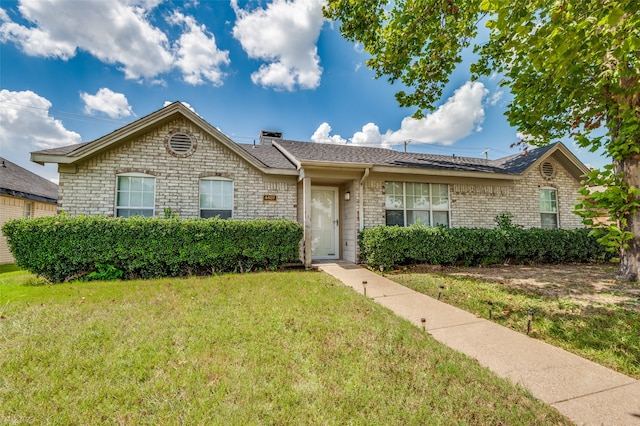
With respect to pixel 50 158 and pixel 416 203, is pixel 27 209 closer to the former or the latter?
pixel 50 158

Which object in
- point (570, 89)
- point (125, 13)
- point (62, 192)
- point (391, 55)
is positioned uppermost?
point (125, 13)

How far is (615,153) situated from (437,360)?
772cm

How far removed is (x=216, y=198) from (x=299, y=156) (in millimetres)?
2904

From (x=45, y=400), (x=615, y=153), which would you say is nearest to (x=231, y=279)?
(x=45, y=400)

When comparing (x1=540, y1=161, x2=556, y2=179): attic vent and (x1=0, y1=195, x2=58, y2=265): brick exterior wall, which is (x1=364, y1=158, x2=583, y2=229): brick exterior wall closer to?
(x1=540, y1=161, x2=556, y2=179): attic vent

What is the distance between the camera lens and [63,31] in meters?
7.33

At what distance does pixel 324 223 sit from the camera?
32.8 feet

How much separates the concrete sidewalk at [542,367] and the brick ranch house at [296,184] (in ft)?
15.5

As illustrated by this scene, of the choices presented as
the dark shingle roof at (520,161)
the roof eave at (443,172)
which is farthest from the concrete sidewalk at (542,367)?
the dark shingle roof at (520,161)

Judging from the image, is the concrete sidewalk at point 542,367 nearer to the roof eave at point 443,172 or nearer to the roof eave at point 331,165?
the roof eave at point 331,165

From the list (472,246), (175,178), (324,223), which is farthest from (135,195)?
(472,246)

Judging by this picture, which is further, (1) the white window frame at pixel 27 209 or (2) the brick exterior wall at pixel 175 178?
(1) the white window frame at pixel 27 209

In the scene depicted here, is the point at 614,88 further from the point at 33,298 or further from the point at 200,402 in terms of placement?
the point at 33,298

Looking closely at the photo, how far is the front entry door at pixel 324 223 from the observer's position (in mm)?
9883
